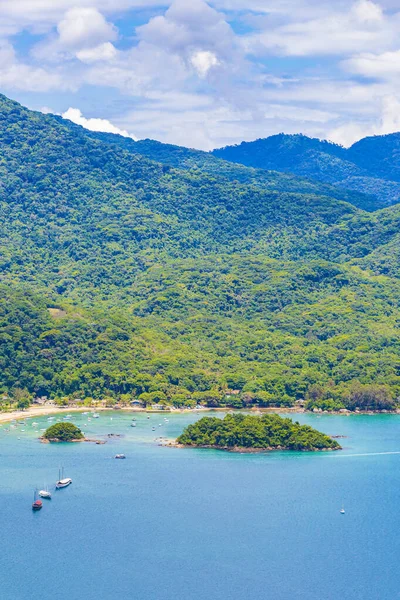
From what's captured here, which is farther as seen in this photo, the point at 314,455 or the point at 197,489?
the point at 314,455

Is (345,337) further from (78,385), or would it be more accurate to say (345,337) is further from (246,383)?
(78,385)

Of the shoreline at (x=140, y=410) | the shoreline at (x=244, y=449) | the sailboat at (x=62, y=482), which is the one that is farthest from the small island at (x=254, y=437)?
the shoreline at (x=140, y=410)

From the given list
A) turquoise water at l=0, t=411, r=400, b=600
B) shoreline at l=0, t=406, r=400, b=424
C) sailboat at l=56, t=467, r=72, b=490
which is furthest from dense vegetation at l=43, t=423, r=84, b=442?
shoreline at l=0, t=406, r=400, b=424

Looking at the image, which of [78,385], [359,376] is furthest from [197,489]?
[359,376]

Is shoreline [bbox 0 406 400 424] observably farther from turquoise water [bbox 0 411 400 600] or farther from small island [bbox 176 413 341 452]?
small island [bbox 176 413 341 452]

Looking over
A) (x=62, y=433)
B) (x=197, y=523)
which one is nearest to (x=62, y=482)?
(x=197, y=523)

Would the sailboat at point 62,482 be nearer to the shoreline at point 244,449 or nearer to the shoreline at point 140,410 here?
the shoreline at point 244,449
